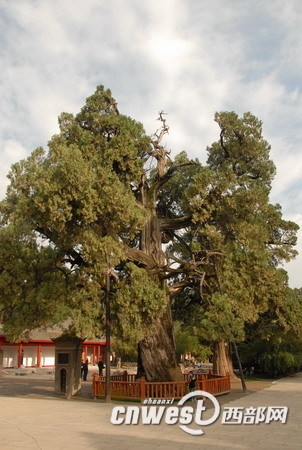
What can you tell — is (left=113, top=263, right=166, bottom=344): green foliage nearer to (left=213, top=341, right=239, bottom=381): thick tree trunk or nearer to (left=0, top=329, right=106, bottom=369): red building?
(left=213, top=341, right=239, bottom=381): thick tree trunk

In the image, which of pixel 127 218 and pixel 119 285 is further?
pixel 119 285

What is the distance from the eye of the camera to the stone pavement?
8594mm

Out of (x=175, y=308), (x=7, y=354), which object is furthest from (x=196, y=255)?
(x=7, y=354)

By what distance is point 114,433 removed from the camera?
9.91m

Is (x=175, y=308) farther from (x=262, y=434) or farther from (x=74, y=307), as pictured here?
(x=262, y=434)

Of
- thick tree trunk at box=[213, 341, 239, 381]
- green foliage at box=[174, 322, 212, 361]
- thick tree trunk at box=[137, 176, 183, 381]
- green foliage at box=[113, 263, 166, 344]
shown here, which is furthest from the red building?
green foliage at box=[113, 263, 166, 344]

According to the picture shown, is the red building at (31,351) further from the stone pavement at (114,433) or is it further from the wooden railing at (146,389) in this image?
the stone pavement at (114,433)

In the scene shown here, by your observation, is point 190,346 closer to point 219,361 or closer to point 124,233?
point 219,361

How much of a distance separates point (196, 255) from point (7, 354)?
95.1 feet

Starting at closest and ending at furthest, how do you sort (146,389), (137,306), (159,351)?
(137,306) < (146,389) < (159,351)

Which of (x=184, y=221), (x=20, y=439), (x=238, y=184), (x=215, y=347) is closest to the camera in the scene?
(x=20, y=439)

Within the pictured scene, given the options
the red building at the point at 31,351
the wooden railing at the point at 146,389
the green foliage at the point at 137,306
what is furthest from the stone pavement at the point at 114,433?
the red building at the point at 31,351

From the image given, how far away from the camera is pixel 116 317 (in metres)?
16.4

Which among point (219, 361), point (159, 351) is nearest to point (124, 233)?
point (159, 351)
